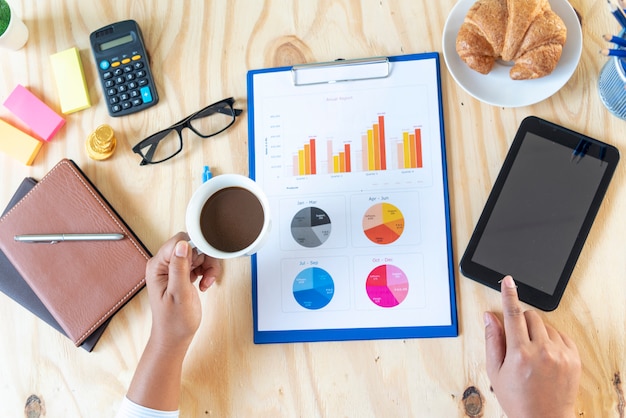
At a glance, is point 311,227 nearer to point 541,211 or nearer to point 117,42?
point 541,211

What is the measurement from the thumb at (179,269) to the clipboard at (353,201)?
0.42ft

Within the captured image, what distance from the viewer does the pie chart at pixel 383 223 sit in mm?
740

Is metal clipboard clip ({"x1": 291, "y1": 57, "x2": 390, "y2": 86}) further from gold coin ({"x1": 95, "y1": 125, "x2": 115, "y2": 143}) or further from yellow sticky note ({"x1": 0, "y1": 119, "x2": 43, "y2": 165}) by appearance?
yellow sticky note ({"x1": 0, "y1": 119, "x2": 43, "y2": 165})

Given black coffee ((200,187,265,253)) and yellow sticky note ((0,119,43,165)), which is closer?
black coffee ((200,187,265,253))

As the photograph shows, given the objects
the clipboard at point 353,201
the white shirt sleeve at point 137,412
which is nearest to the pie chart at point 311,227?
the clipboard at point 353,201

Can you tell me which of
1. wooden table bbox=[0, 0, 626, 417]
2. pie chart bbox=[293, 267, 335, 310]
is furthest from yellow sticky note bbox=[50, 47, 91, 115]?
pie chart bbox=[293, 267, 335, 310]

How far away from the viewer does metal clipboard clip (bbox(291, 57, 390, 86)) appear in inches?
30.3

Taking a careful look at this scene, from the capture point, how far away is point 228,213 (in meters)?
0.67

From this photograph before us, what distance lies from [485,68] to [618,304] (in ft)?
1.23

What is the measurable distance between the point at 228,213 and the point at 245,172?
0.13 m

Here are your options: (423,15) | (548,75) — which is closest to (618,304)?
(548,75)

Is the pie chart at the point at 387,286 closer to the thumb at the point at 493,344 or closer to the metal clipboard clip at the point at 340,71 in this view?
the thumb at the point at 493,344

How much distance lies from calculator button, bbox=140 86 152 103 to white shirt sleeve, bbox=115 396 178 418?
45 centimetres

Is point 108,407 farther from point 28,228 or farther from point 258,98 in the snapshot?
point 258,98
